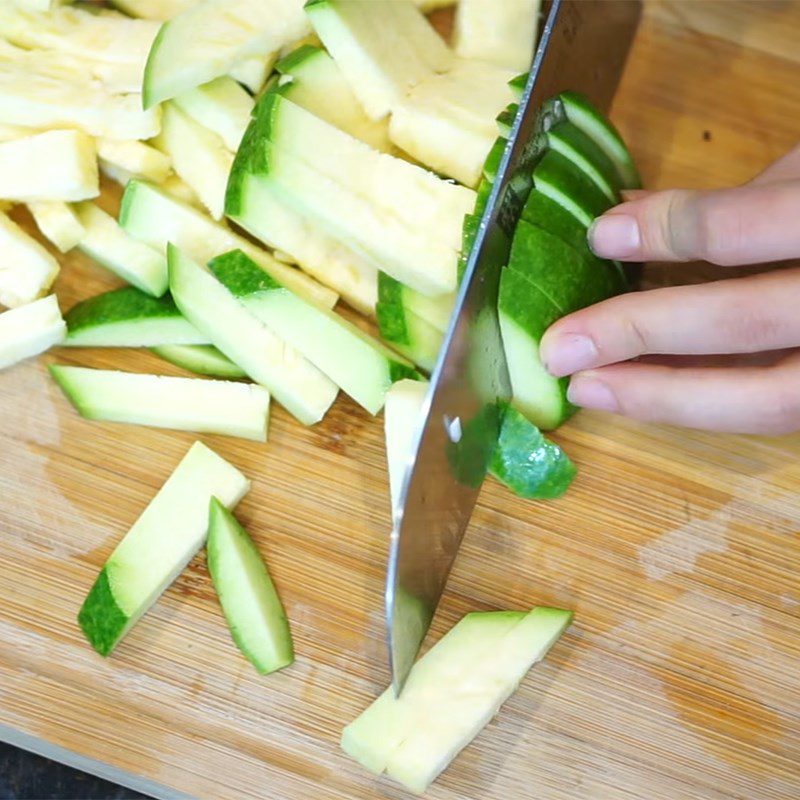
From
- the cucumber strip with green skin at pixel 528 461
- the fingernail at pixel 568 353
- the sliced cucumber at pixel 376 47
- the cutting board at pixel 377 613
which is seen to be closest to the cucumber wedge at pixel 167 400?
the cutting board at pixel 377 613

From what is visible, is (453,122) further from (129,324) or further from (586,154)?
(129,324)

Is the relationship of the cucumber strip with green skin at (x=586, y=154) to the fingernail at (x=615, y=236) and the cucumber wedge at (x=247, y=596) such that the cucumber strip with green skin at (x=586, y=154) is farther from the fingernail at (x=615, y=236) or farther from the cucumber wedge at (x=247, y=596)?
the cucumber wedge at (x=247, y=596)

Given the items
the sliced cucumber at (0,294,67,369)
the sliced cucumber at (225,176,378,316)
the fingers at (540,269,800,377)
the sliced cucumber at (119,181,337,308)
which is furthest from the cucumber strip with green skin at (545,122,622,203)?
the sliced cucumber at (0,294,67,369)

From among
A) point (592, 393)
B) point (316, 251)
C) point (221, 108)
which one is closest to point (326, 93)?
point (221, 108)

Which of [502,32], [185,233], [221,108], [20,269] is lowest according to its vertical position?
[20,269]

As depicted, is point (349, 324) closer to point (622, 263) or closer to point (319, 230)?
point (319, 230)

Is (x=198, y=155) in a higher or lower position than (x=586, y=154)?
lower
